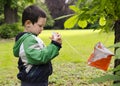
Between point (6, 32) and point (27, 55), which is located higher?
point (27, 55)

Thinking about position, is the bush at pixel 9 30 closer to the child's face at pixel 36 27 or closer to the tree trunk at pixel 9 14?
A: the tree trunk at pixel 9 14

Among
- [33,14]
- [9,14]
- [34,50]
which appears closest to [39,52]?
[34,50]

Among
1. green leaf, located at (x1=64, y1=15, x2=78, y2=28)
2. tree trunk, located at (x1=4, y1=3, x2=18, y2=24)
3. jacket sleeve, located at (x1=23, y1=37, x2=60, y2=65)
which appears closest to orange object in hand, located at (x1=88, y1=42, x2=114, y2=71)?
green leaf, located at (x1=64, y1=15, x2=78, y2=28)

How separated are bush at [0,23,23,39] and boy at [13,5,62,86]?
16974mm

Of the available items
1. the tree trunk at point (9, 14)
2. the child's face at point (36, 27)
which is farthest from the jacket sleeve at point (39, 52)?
the tree trunk at point (9, 14)

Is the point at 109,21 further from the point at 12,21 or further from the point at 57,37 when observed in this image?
the point at 12,21

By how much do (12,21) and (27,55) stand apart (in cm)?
1866

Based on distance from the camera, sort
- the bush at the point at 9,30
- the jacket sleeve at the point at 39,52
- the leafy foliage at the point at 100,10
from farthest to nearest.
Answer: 1. the bush at the point at 9,30
2. the jacket sleeve at the point at 39,52
3. the leafy foliage at the point at 100,10

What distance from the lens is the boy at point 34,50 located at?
2.39m

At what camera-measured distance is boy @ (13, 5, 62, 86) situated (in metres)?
2.39

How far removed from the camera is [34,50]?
2.42 metres

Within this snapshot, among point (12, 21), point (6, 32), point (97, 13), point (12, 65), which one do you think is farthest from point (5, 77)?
point (12, 21)

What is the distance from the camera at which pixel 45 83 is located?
8.77 feet

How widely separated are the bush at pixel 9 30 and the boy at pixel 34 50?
17.0 metres
